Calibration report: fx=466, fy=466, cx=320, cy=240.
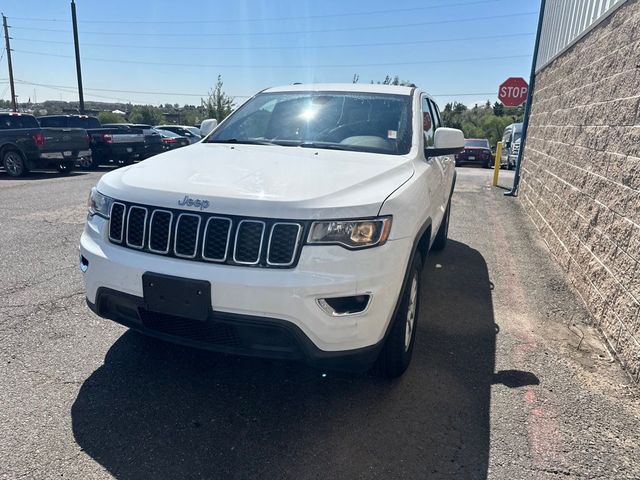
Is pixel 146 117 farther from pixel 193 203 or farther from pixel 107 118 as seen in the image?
pixel 193 203

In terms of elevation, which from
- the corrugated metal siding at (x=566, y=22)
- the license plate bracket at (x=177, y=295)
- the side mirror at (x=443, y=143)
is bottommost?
the license plate bracket at (x=177, y=295)

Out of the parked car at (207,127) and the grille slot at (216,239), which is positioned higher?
the parked car at (207,127)

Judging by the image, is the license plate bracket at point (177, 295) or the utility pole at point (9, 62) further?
the utility pole at point (9, 62)

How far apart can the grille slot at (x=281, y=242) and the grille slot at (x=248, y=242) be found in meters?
0.05

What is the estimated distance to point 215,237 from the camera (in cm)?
A: 233

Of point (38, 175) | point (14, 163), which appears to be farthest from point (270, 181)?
point (38, 175)

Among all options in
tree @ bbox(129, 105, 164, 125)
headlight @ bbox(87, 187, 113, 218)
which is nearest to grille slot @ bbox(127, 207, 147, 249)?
headlight @ bbox(87, 187, 113, 218)

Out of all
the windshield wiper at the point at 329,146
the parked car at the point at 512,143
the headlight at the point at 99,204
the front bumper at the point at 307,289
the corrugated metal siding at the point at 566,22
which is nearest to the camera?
the front bumper at the point at 307,289

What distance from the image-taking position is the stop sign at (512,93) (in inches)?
535

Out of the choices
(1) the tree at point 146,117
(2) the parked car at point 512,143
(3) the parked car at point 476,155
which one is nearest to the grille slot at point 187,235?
(2) the parked car at point 512,143

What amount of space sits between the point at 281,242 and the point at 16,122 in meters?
13.7

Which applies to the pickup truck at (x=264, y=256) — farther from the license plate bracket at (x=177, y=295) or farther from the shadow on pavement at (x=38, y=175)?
the shadow on pavement at (x=38, y=175)

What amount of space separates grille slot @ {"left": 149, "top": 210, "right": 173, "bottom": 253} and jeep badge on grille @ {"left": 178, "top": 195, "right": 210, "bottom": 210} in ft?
0.32

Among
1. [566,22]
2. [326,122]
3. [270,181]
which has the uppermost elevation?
[566,22]
